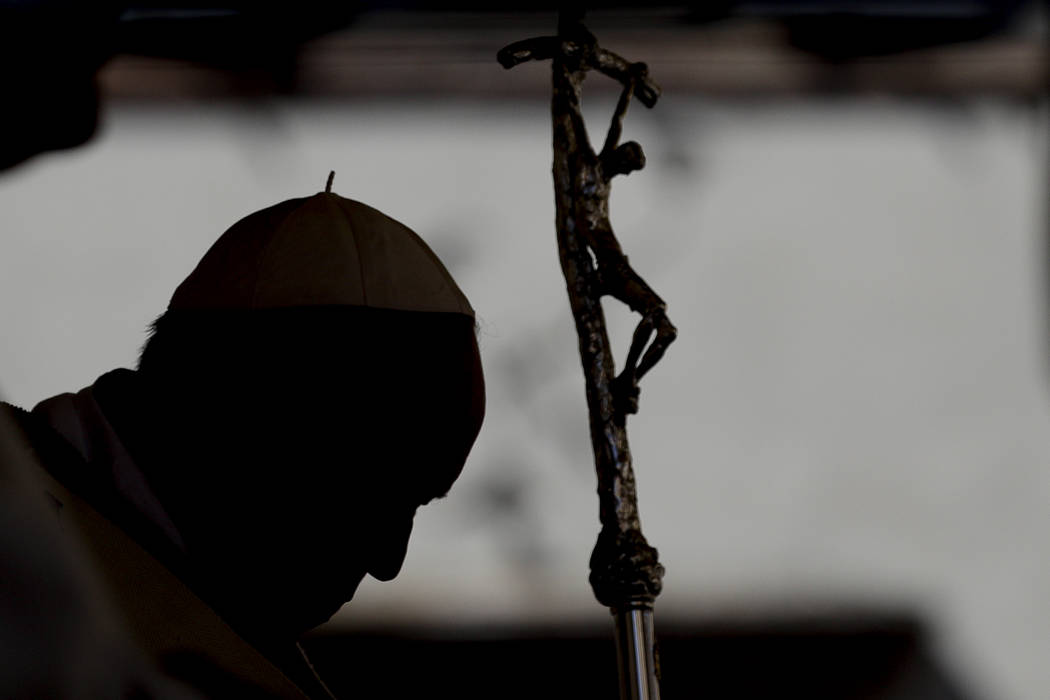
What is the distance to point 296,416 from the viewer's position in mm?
803

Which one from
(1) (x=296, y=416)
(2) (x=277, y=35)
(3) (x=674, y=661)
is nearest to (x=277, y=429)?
(1) (x=296, y=416)

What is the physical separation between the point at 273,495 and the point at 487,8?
34.6 inches

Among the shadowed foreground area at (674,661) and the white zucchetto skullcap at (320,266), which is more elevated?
the white zucchetto skullcap at (320,266)

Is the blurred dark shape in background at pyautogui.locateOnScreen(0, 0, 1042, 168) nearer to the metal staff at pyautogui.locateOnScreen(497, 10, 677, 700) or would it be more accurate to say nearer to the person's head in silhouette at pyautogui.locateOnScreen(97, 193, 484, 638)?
the person's head in silhouette at pyautogui.locateOnScreen(97, 193, 484, 638)

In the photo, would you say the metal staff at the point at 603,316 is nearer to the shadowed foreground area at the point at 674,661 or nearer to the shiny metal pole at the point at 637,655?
the shiny metal pole at the point at 637,655

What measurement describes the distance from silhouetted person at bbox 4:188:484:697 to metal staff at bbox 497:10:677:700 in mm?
131

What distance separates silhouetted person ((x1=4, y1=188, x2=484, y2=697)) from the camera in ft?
2.24

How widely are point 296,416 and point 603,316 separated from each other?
0.20 m

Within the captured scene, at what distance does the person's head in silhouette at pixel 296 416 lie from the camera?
747mm

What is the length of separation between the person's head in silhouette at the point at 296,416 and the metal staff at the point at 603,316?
13cm

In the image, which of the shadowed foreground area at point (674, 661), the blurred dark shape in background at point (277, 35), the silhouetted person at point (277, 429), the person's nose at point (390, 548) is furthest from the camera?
the blurred dark shape in background at point (277, 35)

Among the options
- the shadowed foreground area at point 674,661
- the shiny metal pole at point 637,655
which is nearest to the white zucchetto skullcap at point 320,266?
the shiny metal pole at point 637,655

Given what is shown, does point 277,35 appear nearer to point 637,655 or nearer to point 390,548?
point 390,548

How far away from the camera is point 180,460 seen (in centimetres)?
74
